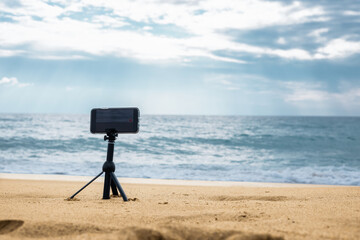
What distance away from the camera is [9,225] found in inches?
110

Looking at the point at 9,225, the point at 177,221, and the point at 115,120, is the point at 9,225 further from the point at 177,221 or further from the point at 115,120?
the point at 115,120

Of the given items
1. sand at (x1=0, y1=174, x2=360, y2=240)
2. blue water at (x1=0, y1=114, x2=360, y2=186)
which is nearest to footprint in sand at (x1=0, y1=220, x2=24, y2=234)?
sand at (x1=0, y1=174, x2=360, y2=240)

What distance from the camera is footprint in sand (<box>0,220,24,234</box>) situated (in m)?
2.73

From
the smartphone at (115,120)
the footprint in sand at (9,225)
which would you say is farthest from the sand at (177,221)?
the smartphone at (115,120)

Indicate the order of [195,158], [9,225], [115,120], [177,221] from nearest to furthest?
[9,225] < [177,221] < [115,120] < [195,158]

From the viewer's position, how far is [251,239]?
2.35 meters

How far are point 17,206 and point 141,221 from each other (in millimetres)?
1492

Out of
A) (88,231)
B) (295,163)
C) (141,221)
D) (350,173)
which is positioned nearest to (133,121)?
(141,221)

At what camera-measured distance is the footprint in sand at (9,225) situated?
107 inches

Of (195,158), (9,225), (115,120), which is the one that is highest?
(115,120)

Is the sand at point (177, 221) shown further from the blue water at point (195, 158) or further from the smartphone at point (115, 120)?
the blue water at point (195, 158)

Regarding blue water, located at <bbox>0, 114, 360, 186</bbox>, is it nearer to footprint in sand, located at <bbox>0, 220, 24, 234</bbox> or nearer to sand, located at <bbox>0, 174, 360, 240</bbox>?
sand, located at <bbox>0, 174, 360, 240</bbox>

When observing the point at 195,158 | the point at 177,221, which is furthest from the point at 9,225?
the point at 195,158

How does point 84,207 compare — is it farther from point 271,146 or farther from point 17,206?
point 271,146
